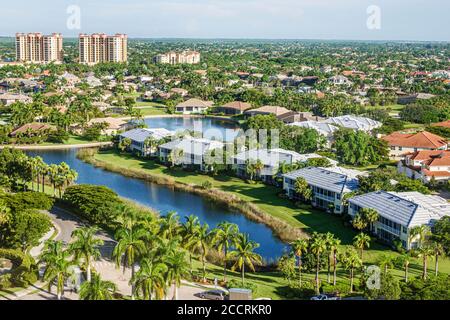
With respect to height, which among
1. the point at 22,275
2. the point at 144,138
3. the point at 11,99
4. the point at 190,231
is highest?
the point at 11,99

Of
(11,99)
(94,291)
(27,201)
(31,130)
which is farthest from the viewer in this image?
(11,99)

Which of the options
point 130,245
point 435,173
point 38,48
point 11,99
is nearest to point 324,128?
point 435,173

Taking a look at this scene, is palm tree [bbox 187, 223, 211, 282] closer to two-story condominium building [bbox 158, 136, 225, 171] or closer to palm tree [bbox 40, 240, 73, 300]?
palm tree [bbox 40, 240, 73, 300]

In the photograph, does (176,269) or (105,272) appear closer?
(176,269)

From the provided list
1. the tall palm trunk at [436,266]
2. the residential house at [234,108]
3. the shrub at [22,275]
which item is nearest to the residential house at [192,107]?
the residential house at [234,108]

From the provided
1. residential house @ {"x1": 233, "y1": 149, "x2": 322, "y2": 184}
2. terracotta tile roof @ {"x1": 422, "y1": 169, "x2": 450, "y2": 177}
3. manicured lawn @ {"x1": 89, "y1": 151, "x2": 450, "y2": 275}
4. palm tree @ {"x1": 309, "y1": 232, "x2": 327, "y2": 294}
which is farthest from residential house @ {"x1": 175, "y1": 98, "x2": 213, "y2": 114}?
palm tree @ {"x1": 309, "y1": 232, "x2": 327, "y2": 294}

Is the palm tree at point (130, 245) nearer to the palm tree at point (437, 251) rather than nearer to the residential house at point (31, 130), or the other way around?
the palm tree at point (437, 251)

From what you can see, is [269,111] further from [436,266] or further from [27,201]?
[436,266]
